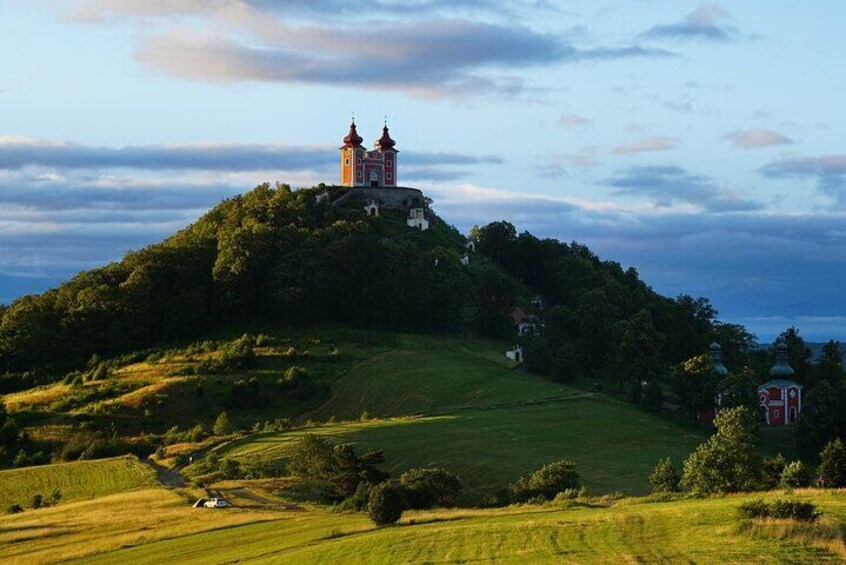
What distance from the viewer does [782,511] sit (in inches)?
1646

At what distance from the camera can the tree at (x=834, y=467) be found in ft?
211

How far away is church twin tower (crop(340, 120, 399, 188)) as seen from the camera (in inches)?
6442

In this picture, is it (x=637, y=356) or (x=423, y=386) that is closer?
(x=423, y=386)

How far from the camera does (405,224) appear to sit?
156 metres

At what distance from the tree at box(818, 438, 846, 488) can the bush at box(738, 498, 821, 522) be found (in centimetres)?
2254

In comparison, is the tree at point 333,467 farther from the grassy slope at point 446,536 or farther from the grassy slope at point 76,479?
the grassy slope at point 76,479

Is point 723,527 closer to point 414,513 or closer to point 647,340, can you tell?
point 414,513

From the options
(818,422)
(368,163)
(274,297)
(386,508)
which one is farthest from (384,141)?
(386,508)

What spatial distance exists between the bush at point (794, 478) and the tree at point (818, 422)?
127 feet

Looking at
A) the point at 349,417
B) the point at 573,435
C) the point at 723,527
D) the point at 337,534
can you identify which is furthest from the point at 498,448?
the point at 723,527

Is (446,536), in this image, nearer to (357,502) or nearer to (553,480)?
(357,502)

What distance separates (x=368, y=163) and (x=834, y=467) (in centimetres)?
10668

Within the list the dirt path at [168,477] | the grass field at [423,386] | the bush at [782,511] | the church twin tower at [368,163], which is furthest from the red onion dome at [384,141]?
the bush at [782,511]

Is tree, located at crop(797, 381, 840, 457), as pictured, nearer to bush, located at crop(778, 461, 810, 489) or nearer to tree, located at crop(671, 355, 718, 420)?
tree, located at crop(671, 355, 718, 420)
